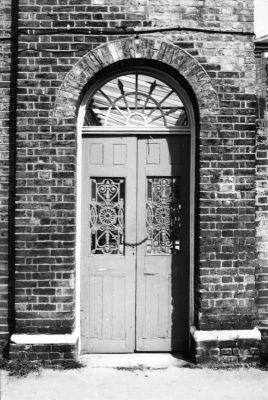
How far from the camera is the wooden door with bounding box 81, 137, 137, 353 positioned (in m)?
5.15

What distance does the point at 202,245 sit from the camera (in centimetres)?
487

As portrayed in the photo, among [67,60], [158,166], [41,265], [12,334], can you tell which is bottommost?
[12,334]

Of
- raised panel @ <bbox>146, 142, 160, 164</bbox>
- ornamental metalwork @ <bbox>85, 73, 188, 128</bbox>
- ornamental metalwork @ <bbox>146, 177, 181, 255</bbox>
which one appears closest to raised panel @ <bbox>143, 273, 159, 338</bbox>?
ornamental metalwork @ <bbox>146, 177, 181, 255</bbox>

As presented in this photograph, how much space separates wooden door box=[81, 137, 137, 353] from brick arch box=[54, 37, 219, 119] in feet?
1.92

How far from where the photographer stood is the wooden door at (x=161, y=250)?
5172 millimetres

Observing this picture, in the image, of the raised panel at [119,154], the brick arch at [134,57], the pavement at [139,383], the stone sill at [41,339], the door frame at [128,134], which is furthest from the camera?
the raised panel at [119,154]

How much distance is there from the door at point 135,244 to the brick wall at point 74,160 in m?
0.35

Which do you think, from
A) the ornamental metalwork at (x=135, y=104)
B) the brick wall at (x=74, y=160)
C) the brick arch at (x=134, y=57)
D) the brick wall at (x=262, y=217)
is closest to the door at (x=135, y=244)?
the ornamental metalwork at (x=135, y=104)

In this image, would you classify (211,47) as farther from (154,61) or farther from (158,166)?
(158,166)

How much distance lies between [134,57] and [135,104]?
22.4 inches

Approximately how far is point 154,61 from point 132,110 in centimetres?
64

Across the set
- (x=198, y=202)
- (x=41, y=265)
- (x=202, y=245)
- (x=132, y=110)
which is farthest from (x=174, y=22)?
(x=41, y=265)

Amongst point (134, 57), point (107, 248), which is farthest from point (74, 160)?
point (134, 57)

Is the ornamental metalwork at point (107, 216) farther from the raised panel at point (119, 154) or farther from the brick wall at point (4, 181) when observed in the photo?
the brick wall at point (4, 181)
